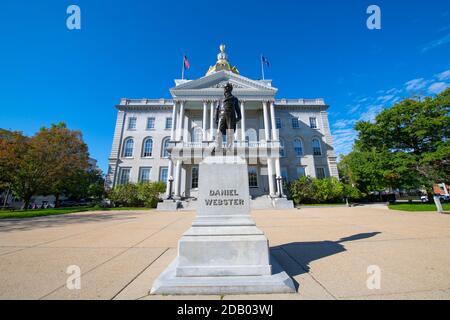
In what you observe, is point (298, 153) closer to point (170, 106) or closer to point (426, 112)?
point (426, 112)

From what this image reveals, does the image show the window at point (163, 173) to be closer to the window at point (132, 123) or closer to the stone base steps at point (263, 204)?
the window at point (132, 123)

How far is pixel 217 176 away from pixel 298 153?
29727 millimetres

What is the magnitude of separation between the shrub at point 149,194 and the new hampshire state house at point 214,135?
8.58ft

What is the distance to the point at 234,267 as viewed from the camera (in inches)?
118

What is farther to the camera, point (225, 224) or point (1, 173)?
point (1, 173)

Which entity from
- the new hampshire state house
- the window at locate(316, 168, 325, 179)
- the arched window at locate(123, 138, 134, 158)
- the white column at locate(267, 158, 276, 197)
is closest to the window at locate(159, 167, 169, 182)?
the new hampshire state house

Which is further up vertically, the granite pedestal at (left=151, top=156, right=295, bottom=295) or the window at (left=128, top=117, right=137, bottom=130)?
the window at (left=128, top=117, right=137, bottom=130)

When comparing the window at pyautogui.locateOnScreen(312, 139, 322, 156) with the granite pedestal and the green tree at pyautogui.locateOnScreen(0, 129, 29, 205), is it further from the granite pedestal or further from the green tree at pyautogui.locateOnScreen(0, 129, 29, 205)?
the green tree at pyautogui.locateOnScreen(0, 129, 29, 205)

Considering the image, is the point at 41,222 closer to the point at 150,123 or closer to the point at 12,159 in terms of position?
the point at 12,159

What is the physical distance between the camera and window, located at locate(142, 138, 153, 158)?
3080cm

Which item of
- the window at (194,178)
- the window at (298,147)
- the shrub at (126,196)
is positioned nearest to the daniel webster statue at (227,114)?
the window at (194,178)

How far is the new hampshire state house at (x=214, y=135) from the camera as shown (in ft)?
78.5

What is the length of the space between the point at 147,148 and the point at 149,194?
10.0m
